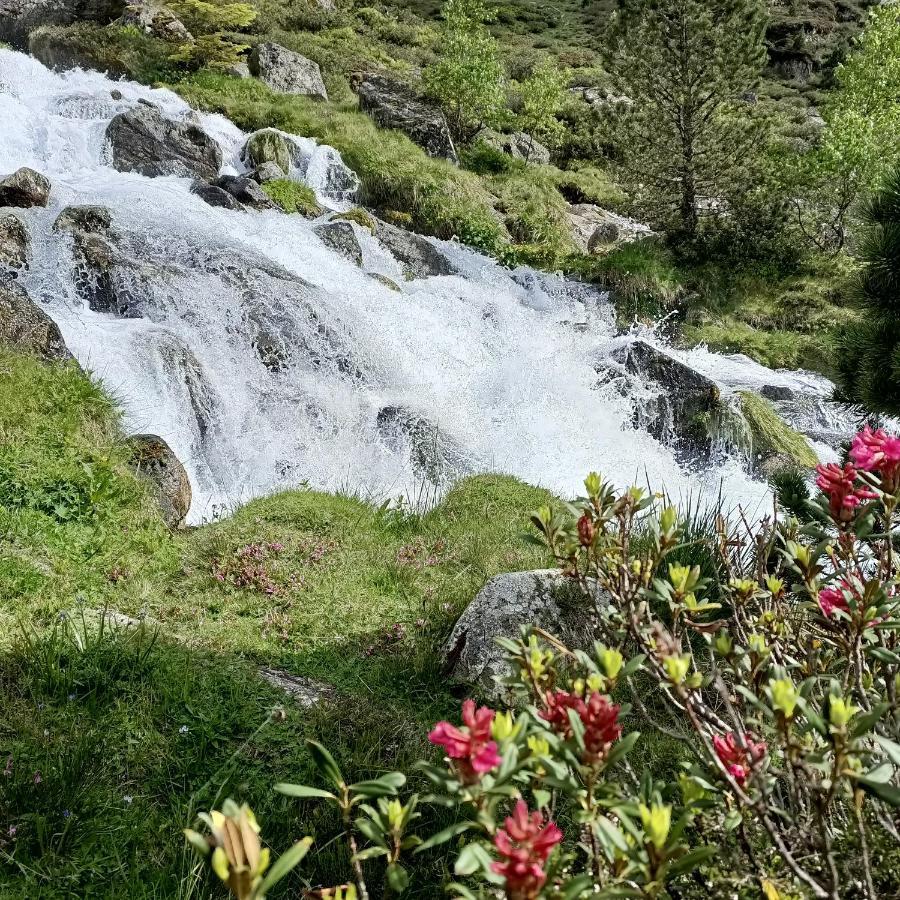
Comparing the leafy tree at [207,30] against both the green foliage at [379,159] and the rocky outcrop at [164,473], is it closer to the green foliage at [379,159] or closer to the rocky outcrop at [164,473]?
the green foliage at [379,159]

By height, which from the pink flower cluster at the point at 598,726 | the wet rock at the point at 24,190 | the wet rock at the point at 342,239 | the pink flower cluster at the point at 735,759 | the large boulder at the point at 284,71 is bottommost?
the wet rock at the point at 342,239

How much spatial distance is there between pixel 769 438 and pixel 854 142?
1172cm

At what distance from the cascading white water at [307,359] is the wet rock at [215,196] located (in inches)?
9.2

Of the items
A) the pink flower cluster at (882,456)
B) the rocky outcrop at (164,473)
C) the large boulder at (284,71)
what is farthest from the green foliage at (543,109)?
the pink flower cluster at (882,456)

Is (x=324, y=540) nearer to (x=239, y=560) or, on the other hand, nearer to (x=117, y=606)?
(x=239, y=560)

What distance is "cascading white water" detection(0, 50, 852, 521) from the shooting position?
7117mm

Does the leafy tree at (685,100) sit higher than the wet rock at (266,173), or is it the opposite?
the leafy tree at (685,100)

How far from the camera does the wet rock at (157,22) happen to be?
926 inches

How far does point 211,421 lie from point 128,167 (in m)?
9.81

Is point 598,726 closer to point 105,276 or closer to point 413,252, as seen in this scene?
point 105,276

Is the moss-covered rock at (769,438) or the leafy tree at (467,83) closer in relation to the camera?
the moss-covered rock at (769,438)

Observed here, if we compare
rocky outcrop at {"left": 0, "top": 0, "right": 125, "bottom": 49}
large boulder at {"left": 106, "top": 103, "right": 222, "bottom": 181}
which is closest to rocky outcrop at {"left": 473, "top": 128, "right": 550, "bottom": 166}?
large boulder at {"left": 106, "top": 103, "right": 222, "bottom": 181}

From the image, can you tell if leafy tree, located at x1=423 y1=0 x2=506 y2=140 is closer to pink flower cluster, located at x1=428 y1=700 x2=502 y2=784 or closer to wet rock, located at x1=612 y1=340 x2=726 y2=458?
Answer: wet rock, located at x1=612 y1=340 x2=726 y2=458

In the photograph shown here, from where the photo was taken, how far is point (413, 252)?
14.4 meters
